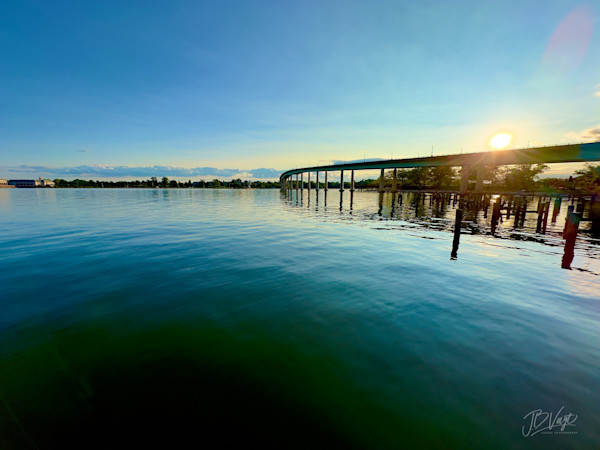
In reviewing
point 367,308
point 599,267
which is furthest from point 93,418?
point 599,267

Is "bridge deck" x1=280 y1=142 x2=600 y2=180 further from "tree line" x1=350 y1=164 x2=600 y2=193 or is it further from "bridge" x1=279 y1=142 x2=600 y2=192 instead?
"tree line" x1=350 y1=164 x2=600 y2=193

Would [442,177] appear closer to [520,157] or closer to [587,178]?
[587,178]

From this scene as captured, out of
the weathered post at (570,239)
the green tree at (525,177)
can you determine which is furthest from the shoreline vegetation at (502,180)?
the weathered post at (570,239)

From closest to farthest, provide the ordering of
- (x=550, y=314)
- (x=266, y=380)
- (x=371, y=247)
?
(x=266, y=380)
(x=550, y=314)
(x=371, y=247)

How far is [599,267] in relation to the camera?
1346 cm

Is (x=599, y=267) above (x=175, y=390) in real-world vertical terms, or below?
below

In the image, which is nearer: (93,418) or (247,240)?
(93,418)

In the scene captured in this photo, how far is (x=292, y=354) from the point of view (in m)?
5.80

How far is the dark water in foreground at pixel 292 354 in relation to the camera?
13.1 ft

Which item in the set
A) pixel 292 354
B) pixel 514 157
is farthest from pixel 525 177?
pixel 292 354

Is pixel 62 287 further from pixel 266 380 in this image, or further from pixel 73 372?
pixel 266 380

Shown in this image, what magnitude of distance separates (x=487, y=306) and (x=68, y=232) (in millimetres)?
28665

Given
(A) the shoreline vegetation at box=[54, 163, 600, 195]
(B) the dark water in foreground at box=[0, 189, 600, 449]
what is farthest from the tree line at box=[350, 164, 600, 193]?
(B) the dark water in foreground at box=[0, 189, 600, 449]

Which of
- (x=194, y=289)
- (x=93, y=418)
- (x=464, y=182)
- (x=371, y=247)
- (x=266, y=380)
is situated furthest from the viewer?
(x=464, y=182)
